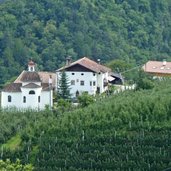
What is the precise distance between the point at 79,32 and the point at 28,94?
118 ft

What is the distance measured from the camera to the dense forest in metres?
80.9

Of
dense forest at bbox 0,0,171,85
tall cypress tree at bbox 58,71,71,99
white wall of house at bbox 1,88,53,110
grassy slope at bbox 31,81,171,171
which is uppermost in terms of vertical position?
dense forest at bbox 0,0,171,85

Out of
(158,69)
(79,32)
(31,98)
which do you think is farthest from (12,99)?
(79,32)

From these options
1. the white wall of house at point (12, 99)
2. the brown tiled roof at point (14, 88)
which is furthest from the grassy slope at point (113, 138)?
the brown tiled roof at point (14, 88)

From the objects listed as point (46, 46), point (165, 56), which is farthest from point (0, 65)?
point (165, 56)

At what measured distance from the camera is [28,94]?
49.2m

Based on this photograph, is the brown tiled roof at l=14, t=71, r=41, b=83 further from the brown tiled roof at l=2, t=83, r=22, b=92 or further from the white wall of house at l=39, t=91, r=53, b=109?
the white wall of house at l=39, t=91, r=53, b=109

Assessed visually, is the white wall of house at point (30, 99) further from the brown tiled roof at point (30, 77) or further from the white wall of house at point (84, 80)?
the white wall of house at point (84, 80)

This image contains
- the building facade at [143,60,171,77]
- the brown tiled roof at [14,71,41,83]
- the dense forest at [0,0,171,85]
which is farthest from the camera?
the dense forest at [0,0,171,85]

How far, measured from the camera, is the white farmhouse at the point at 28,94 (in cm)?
4912

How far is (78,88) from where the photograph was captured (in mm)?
52688

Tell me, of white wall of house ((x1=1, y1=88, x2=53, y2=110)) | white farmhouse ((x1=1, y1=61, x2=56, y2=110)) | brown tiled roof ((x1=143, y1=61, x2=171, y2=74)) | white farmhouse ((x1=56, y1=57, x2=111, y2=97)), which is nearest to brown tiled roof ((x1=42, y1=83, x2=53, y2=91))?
white farmhouse ((x1=1, y1=61, x2=56, y2=110))

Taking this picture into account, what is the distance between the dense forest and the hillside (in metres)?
33.7

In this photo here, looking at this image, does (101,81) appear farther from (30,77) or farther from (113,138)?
(113,138)
